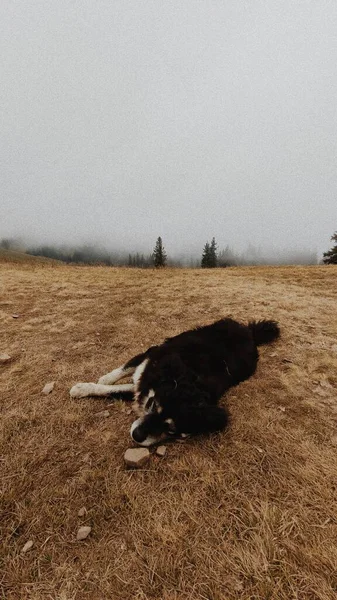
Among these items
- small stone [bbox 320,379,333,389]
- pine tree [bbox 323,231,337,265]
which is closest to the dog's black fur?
small stone [bbox 320,379,333,389]

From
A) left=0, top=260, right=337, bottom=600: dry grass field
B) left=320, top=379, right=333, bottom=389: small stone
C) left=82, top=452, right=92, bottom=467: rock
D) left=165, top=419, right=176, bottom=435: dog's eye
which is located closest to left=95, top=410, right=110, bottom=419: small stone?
left=0, top=260, right=337, bottom=600: dry grass field

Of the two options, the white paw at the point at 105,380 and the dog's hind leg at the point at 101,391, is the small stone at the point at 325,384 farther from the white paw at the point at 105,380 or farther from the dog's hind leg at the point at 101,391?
the white paw at the point at 105,380

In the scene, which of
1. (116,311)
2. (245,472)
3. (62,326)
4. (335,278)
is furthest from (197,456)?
(335,278)

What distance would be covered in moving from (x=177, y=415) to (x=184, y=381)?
0.33 meters

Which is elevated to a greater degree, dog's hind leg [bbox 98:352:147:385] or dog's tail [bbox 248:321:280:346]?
dog's tail [bbox 248:321:280:346]

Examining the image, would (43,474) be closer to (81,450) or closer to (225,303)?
(81,450)

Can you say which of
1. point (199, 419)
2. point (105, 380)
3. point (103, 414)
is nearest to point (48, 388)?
point (105, 380)

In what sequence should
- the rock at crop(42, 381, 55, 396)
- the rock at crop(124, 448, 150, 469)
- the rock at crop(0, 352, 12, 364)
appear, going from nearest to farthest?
the rock at crop(124, 448, 150, 469) < the rock at crop(42, 381, 55, 396) < the rock at crop(0, 352, 12, 364)

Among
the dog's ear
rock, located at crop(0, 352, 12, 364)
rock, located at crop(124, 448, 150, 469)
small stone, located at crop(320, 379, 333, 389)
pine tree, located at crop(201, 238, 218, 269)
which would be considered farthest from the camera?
pine tree, located at crop(201, 238, 218, 269)

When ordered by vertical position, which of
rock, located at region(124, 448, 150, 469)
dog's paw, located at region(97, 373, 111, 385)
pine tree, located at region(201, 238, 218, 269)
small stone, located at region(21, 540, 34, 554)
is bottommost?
small stone, located at region(21, 540, 34, 554)

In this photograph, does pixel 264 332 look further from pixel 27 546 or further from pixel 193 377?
pixel 27 546

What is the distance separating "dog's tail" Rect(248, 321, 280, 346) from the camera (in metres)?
4.89

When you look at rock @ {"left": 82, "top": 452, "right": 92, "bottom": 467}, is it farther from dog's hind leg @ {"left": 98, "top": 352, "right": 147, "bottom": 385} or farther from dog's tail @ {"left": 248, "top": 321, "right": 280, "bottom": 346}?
Result: dog's tail @ {"left": 248, "top": 321, "right": 280, "bottom": 346}

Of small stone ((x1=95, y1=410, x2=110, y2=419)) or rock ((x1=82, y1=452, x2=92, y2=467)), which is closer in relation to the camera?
rock ((x1=82, y1=452, x2=92, y2=467))
